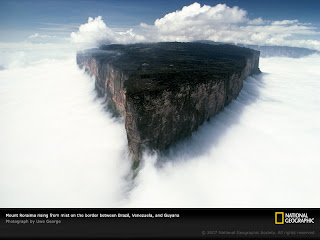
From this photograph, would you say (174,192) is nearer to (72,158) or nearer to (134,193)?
(134,193)

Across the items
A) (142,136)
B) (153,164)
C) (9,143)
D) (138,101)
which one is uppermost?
(138,101)

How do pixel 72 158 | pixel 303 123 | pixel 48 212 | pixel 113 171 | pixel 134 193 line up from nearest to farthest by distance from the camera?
pixel 48 212, pixel 134 193, pixel 113 171, pixel 72 158, pixel 303 123

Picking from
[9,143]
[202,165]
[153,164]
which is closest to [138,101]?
[153,164]

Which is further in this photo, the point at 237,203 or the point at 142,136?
the point at 142,136

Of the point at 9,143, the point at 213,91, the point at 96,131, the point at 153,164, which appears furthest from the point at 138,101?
the point at 9,143

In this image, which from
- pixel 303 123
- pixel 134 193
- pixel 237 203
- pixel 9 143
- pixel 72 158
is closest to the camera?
pixel 237 203

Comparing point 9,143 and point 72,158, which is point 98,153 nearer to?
point 72,158

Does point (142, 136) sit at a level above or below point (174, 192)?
above

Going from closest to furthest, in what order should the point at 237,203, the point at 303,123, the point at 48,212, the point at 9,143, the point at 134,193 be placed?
the point at 48,212 → the point at 237,203 → the point at 134,193 → the point at 9,143 → the point at 303,123

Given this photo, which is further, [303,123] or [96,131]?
[303,123]
